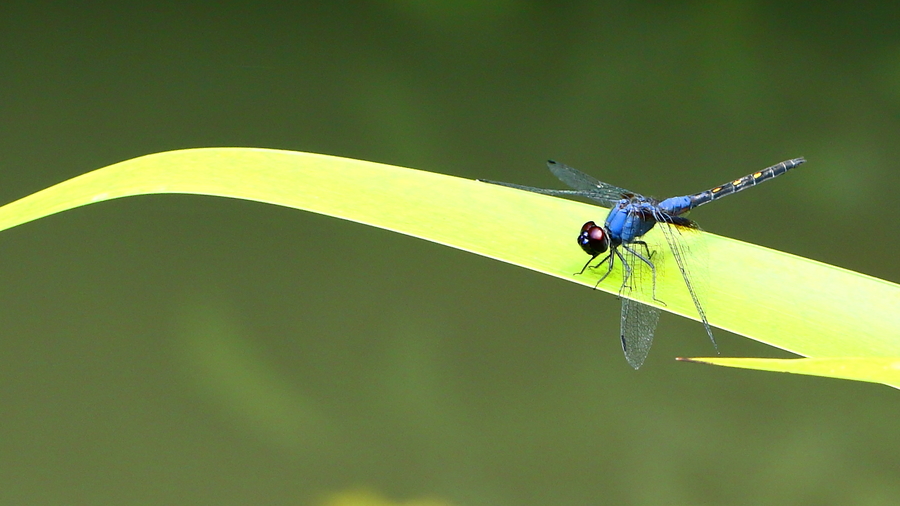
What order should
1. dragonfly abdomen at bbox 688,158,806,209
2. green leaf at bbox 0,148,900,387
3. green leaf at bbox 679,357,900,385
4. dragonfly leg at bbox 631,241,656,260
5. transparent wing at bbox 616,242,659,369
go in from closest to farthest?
green leaf at bbox 679,357,900,385, green leaf at bbox 0,148,900,387, transparent wing at bbox 616,242,659,369, dragonfly leg at bbox 631,241,656,260, dragonfly abdomen at bbox 688,158,806,209

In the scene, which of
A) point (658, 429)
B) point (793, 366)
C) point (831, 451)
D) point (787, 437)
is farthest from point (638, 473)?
point (793, 366)

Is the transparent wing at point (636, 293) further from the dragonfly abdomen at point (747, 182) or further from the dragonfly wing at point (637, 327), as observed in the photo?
the dragonfly abdomen at point (747, 182)

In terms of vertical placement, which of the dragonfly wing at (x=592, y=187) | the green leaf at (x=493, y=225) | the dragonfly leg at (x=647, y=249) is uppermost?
the dragonfly wing at (x=592, y=187)

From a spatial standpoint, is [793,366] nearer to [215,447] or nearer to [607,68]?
[215,447]

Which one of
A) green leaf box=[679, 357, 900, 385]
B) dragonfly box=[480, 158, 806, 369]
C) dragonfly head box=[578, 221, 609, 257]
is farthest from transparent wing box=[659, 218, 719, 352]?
green leaf box=[679, 357, 900, 385]

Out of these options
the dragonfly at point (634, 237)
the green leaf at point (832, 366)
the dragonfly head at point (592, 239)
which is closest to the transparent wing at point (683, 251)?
the dragonfly at point (634, 237)

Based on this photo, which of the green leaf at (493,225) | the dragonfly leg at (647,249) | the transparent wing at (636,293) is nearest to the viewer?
the green leaf at (493,225)

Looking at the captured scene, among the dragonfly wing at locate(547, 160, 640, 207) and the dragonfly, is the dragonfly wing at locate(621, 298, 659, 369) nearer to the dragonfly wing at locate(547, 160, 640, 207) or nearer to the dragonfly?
the dragonfly
